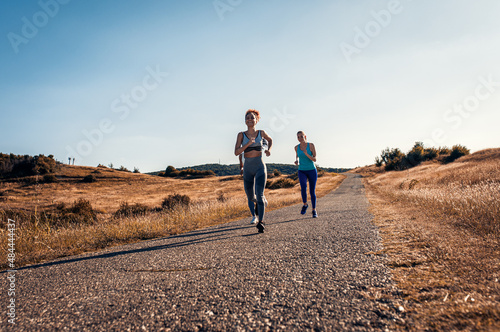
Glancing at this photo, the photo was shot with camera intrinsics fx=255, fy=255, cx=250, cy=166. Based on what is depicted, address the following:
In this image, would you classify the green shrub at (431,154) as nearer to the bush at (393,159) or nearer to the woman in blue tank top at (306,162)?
the bush at (393,159)

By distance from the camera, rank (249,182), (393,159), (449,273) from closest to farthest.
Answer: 1. (449,273)
2. (249,182)
3. (393,159)

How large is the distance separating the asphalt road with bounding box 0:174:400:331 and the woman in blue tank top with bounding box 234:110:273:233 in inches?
69.5

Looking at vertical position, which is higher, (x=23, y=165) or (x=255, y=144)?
(x=23, y=165)

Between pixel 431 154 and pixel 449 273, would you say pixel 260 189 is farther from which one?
pixel 431 154

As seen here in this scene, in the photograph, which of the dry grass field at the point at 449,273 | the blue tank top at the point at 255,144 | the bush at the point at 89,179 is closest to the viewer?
the dry grass field at the point at 449,273

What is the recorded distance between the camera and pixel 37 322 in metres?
1.90

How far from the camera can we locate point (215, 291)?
225 cm

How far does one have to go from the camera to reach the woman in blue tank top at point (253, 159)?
5.46 m

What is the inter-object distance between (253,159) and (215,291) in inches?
140

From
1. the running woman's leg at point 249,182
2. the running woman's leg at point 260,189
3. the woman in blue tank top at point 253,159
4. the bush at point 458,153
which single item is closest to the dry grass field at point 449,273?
the running woman's leg at point 260,189

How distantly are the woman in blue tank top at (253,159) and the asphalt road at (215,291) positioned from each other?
176cm

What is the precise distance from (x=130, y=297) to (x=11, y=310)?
97 centimetres

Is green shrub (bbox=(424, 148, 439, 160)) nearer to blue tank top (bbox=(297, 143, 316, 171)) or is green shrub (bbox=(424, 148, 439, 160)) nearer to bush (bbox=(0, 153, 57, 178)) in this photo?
blue tank top (bbox=(297, 143, 316, 171))

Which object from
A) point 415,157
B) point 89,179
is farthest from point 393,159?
point 89,179
